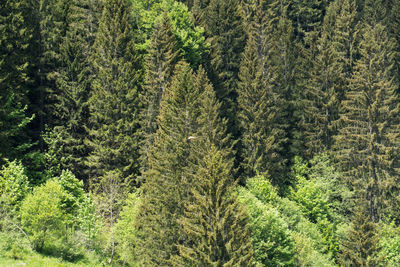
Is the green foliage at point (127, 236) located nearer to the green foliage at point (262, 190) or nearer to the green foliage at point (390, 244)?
the green foliage at point (262, 190)

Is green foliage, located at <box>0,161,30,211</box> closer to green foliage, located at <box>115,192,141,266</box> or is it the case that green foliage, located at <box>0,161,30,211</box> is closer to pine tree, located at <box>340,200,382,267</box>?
green foliage, located at <box>115,192,141,266</box>

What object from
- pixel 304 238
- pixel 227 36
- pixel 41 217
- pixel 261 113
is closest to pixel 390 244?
pixel 304 238

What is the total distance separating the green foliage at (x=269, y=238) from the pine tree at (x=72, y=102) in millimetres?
18246

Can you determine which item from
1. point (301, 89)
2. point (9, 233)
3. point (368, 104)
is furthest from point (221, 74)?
point (9, 233)

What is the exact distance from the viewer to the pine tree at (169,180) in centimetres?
2915

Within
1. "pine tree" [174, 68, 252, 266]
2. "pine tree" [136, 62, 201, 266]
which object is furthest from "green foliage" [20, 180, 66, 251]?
"pine tree" [174, 68, 252, 266]

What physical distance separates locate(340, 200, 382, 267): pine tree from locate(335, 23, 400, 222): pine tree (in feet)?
34.6

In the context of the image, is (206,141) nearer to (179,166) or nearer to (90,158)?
(179,166)

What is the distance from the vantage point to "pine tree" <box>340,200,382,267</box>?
34.1 metres

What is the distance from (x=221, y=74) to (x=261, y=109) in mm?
7065

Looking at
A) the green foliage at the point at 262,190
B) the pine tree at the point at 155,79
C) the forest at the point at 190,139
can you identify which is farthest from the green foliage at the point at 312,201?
the pine tree at the point at 155,79

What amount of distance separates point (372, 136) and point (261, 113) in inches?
518

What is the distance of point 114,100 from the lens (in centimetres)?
3931

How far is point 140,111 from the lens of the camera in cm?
4016
